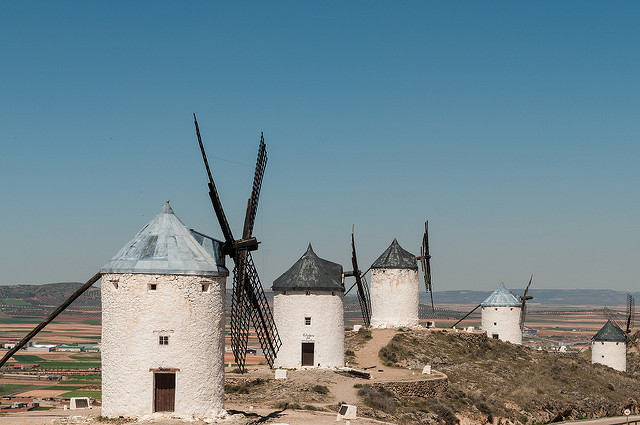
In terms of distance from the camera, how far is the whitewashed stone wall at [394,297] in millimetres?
55781

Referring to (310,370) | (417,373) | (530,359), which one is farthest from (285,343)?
(530,359)

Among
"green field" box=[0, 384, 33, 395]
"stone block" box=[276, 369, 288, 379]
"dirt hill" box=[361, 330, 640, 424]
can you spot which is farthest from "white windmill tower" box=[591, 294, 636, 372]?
"green field" box=[0, 384, 33, 395]

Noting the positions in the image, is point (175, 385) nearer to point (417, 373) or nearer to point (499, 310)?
point (417, 373)

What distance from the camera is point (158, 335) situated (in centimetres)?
2392

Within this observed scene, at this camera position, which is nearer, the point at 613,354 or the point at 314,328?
the point at 314,328

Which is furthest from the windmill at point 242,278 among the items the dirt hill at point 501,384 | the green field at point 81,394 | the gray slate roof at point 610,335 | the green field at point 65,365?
the green field at point 65,365

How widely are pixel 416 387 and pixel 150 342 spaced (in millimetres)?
18349

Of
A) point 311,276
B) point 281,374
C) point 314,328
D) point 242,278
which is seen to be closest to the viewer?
point 242,278

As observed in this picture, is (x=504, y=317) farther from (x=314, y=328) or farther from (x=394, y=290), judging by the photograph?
(x=314, y=328)

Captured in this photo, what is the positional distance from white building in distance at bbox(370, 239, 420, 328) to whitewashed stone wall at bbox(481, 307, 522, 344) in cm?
1053

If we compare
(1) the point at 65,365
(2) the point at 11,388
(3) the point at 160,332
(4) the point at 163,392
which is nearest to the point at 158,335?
(3) the point at 160,332

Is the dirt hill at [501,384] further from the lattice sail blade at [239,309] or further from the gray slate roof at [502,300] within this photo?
the lattice sail blade at [239,309]

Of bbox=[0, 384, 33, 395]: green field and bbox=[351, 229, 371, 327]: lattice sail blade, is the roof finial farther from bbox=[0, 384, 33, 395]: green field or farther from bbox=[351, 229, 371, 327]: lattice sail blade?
bbox=[0, 384, 33, 395]: green field

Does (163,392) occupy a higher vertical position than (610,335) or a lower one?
higher
